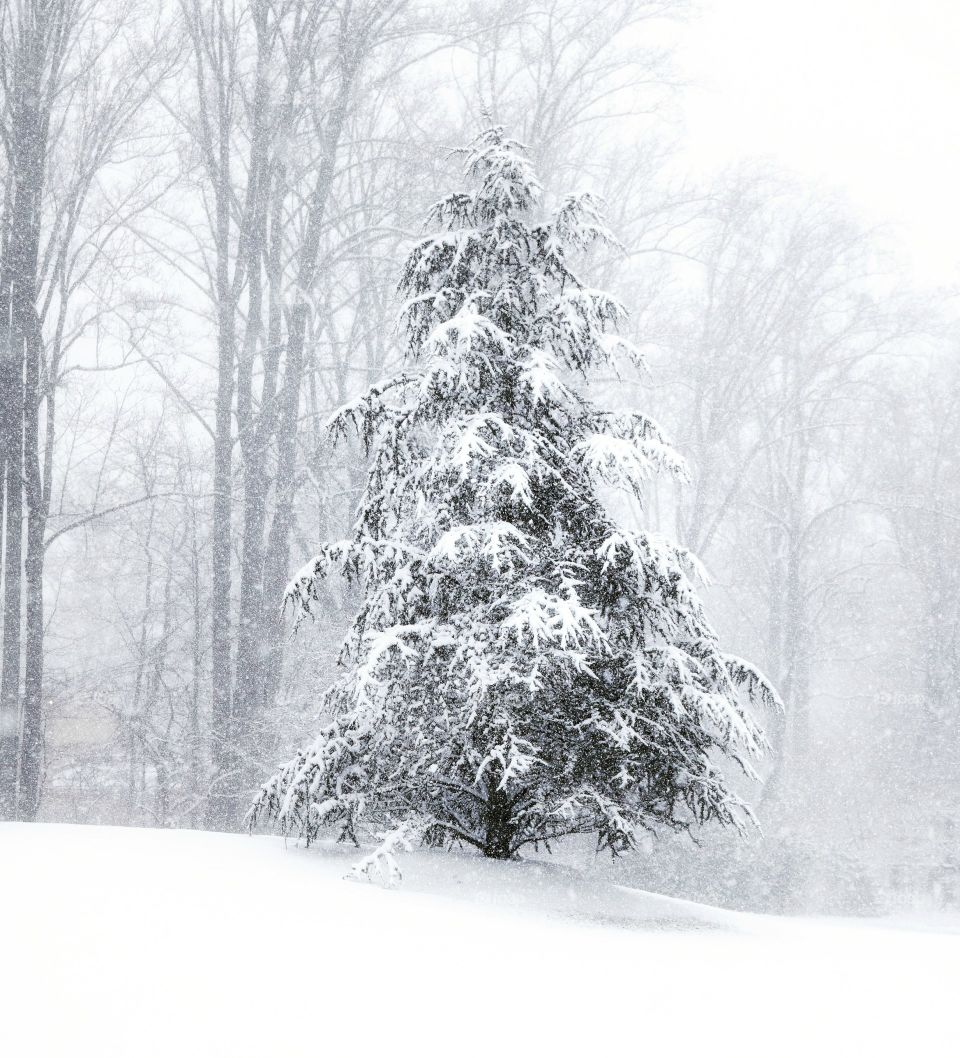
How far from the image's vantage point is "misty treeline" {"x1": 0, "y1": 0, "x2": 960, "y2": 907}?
14977mm

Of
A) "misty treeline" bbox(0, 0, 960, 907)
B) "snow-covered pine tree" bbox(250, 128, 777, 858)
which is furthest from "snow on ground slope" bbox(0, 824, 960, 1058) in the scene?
"misty treeline" bbox(0, 0, 960, 907)

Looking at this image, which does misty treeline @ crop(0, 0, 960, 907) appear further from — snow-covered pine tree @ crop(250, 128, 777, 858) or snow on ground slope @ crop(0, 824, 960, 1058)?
snow on ground slope @ crop(0, 824, 960, 1058)

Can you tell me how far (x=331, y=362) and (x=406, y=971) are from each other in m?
16.7

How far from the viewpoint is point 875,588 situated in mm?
31531

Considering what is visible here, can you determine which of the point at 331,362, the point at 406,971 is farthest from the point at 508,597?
the point at 331,362

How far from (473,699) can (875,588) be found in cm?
2749

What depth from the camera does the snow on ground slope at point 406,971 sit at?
4.27 meters

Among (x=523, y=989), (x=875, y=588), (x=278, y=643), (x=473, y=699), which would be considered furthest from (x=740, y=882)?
(x=875, y=588)

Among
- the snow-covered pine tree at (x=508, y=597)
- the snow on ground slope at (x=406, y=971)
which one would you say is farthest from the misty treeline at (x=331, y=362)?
the snow on ground slope at (x=406, y=971)

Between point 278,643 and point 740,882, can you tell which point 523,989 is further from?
point 740,882

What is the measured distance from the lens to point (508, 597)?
730cm

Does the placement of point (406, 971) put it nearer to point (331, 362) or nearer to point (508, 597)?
point (508, 597)

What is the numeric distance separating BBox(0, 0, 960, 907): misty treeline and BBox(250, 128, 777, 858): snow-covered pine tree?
2.58 metres

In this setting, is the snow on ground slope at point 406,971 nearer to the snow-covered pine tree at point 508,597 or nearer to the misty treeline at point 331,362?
the snow-covered pine tree at point 508,597
